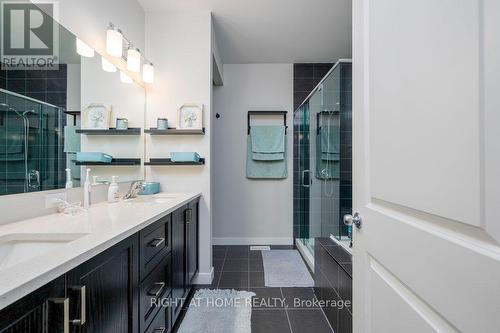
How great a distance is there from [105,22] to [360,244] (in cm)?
216

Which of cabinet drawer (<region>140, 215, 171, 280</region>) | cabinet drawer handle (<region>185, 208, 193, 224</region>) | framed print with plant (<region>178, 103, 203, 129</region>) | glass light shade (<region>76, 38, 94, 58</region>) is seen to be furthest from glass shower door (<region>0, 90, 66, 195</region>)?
framed print with plant (<region>178, 103, 203, 129</region>)

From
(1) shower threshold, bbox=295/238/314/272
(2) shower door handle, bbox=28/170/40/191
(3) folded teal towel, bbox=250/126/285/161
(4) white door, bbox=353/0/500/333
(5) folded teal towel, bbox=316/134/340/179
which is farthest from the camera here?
(3) folded teal towel, bbox=250/126/285/161

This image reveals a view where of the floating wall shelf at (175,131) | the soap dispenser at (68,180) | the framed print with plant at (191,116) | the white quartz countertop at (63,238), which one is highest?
the framed print with plant at (191,116)

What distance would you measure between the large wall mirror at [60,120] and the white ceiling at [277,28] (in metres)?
1.09

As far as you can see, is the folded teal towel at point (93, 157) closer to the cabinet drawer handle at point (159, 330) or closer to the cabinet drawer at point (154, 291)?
the cabinet drawer at point (154, 291)

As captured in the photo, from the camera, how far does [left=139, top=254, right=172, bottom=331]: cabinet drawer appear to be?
3.61ft

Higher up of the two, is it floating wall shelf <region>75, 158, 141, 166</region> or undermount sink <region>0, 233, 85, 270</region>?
floating wall shelf <region>75, 158, 141, 166</region>

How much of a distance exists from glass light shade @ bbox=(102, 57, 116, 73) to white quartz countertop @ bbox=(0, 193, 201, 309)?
1034mm

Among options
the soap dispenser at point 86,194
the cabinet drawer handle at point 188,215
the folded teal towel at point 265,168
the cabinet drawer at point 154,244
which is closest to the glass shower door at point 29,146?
the soap dispenser at point 86,194

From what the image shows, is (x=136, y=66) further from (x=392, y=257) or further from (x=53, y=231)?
(x=392, y=257)

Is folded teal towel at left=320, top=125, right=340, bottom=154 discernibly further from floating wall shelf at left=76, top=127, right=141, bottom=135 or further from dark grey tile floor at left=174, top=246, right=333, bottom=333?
floating wall shelf at left=76, top=127, right=141, bottom=135

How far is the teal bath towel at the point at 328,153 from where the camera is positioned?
2430 mm

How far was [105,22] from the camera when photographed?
1.78 m

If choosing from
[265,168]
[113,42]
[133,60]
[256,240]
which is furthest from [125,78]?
[256,240]
